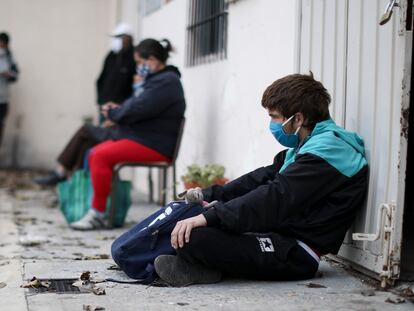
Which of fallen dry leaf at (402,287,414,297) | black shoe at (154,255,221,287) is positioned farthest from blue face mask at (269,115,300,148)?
fallen dry leaf at (402,287,414,297)

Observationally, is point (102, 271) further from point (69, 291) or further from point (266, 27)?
point (266, 27)

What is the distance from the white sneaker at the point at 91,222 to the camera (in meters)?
7.24

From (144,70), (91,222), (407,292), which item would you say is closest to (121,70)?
(144,70)

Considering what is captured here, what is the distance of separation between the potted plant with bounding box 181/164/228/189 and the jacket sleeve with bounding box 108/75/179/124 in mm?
749

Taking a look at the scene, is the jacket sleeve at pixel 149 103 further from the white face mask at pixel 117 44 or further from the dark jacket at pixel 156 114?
the white face mask at pixel 117 44

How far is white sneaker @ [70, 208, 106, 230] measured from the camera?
23.7 feet

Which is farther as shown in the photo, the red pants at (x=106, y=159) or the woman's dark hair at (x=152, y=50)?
the woman's dark hair at (x=152, y=50)

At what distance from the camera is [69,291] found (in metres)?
4.33

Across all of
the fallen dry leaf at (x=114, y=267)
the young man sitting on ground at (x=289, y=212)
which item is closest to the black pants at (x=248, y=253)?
the young man sitting on ground at (x=289, y=212)

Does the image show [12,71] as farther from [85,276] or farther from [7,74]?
[85,276]

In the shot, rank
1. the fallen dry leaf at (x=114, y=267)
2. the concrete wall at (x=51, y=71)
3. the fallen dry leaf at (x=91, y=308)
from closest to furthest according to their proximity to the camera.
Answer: the fallen dry leaf at (x=91, y=308) < the fallen dry leaf at (x=114, y=267) < the concrete wall at (x=51, y=71)

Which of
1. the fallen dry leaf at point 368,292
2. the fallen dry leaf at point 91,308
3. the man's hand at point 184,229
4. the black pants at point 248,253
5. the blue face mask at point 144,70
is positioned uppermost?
the blue face mask at point 144,70

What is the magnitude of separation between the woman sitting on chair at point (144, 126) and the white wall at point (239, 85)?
0.40 m

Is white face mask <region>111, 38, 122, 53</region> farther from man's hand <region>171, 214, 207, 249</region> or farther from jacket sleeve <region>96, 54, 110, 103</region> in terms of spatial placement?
man's hand <region>171, 214, 207, 249</region>
